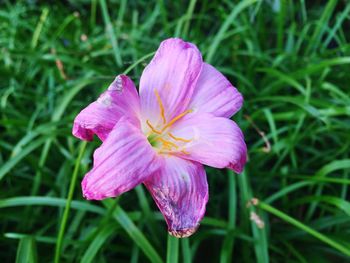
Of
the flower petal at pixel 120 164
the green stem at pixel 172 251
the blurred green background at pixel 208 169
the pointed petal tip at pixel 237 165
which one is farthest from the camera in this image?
the blurred green background at pixel 208 169

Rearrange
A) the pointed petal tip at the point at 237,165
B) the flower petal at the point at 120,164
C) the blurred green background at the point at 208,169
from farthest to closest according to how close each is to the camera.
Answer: the blurred green background at the point at 208,169 → the pointed petal tip at the point at 237,165 → the flower petal at the point at 120,164

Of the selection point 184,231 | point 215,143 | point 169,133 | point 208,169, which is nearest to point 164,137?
point 169,133

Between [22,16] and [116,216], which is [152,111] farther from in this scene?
[22,16]

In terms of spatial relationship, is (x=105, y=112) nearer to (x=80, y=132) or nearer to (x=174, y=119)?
(x=80, y=132)

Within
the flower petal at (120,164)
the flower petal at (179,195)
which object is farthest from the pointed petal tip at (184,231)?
the flower petal at (120,164)

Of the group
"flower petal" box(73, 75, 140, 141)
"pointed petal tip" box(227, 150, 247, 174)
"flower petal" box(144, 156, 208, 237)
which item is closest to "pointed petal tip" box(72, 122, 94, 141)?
"flower petal" box(73, 75, 140, 141)

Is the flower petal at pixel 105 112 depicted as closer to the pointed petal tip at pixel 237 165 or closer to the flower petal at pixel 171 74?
the flower petal at pixel 171 74
